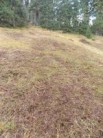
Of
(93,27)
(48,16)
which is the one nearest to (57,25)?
(48,16)

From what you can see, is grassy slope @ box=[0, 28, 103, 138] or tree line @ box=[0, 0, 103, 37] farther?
tree line @ box=[0, 0, 103, 37]

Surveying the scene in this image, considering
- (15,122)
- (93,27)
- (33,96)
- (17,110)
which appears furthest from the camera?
(93,27)

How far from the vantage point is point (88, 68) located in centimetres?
638

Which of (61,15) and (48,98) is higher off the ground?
(48,98)

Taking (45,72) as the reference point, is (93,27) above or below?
below

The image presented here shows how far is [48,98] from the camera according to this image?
418 centimetres

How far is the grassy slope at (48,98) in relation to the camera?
11.1 feet

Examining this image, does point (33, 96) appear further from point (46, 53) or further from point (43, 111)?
point (46, 53)

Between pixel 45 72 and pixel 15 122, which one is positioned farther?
pixel 45 72

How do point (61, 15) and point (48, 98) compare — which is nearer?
point (48, 98)

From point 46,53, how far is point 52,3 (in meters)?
12.8

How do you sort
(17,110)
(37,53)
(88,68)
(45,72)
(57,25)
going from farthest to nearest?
(57,25)
(37,53)
(88,68)
(45,72)
(17,110)

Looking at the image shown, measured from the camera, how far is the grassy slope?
11.1 ft

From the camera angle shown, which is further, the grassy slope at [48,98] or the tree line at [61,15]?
the tree line at [61,15]
